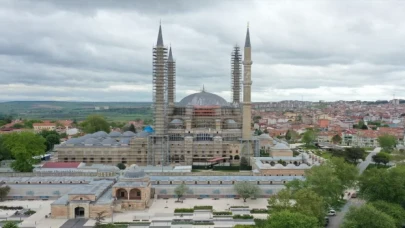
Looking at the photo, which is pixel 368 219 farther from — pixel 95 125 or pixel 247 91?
pixel 95 125

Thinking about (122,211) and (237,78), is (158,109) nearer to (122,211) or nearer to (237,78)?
(237,78)

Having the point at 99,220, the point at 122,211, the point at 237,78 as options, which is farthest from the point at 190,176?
the point at 237,78

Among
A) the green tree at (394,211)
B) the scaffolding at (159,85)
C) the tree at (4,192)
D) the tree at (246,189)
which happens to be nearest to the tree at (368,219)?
the green tree at (394,211)

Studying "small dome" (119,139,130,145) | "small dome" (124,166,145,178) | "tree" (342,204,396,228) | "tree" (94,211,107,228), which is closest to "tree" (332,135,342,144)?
"small dome" (119,139,130,145)

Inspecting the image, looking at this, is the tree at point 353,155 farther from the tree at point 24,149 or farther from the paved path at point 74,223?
the tree at point 24,149

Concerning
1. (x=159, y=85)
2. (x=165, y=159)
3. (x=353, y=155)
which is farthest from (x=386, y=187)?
(x=159, y=85)

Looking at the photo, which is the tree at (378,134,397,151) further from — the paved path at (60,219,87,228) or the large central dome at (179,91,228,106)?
the paved path at (60,219,87,228)
